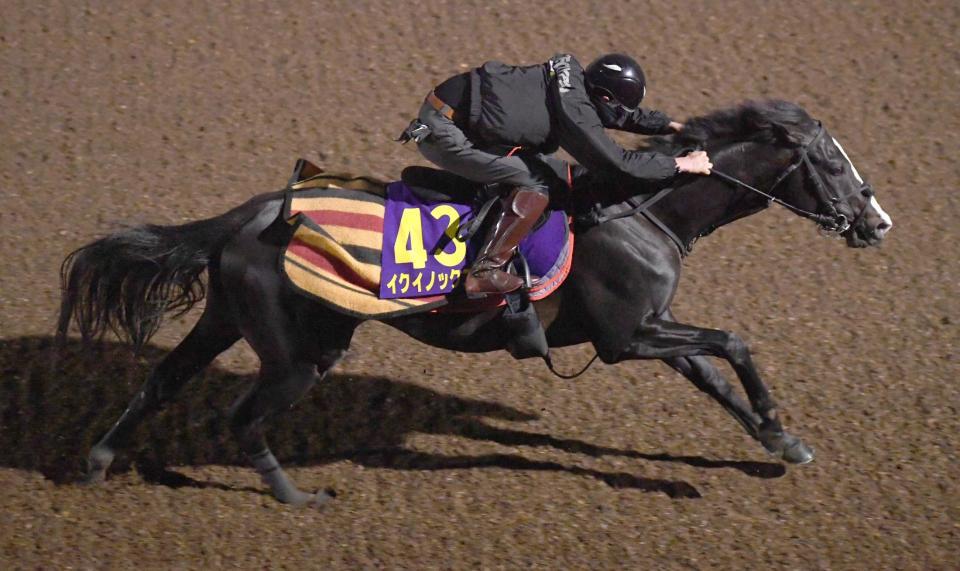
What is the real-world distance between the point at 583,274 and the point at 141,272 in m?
2.10

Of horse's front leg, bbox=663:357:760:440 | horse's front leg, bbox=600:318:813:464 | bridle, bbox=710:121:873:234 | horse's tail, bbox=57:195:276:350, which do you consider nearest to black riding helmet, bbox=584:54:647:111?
bridle, bbox=710:121:873:234

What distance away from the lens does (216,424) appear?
637cm

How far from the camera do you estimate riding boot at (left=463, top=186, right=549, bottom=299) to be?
5184 mm

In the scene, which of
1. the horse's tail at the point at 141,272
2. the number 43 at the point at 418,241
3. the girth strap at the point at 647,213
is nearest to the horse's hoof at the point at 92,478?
the horse's tail at the point at 141,272

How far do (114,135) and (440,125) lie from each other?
4.20 m

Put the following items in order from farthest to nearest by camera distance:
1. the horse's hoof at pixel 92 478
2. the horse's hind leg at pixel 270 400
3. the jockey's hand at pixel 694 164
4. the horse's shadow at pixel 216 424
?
the horse's shadow at pixel 216 424
the horse's hoof at pixel 92 478
the horse's hind leg at pixel 270 400
the jockey's hand at pixel 694 164

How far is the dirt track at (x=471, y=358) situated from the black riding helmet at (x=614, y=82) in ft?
6.33

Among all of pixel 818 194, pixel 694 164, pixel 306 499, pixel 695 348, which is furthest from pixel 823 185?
pixel 306 499

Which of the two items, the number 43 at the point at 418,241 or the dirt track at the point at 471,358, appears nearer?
the number 43 at the point at 418,241

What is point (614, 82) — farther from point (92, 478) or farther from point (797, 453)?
point (92, 478)

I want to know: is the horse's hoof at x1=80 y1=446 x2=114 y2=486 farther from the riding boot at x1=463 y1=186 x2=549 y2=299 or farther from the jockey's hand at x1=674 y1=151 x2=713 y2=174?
the jockey's hand at x1=674 y1=151 x2=713 y2=174

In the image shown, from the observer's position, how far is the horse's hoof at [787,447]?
5.73 m

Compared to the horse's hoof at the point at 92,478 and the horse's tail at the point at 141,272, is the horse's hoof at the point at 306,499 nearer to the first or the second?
the horse's hoof at the point at 92,478

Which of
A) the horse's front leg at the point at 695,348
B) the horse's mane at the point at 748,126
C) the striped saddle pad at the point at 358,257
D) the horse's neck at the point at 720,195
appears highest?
the horse's mane at the point at 748,126
